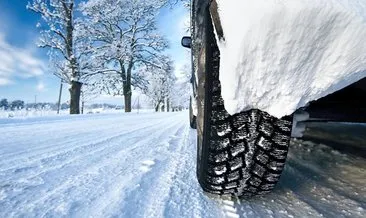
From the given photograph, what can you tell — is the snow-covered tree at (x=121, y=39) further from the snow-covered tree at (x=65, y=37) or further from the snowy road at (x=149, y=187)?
the snowy road at (x=149, y=187)

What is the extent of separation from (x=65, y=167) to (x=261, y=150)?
125 centimetres

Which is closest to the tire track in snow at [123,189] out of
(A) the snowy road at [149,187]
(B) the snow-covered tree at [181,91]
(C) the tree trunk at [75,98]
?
(A) the snowy road at [149,187]

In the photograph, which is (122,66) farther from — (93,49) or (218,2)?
(218,2)

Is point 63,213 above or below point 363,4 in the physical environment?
below

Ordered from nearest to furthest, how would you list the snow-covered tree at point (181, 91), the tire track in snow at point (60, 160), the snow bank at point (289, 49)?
the snow bank at point (289, 49)
the tire track in snow at point (60, 160)
the snow-covered tree at point (181, 91)

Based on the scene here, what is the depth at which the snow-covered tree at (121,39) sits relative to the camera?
48.1ft

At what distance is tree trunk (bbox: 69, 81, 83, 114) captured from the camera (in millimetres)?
12594

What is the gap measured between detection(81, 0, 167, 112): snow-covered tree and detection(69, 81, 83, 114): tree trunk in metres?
1.85

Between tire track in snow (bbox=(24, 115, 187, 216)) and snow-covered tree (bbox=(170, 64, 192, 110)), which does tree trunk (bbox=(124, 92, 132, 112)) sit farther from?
snow-covered tree (bbox=(170, 64, 192, 110))

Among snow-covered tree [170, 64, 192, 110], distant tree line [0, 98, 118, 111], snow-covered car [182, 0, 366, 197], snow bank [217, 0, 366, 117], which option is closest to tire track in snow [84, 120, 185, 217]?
snow-covered car [182, 0, 366, 197]

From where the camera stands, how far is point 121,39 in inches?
621

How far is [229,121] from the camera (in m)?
1.08

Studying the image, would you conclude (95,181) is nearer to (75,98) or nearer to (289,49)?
(289,49)

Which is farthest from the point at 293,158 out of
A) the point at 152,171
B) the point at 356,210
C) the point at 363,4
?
the point at 363,4
